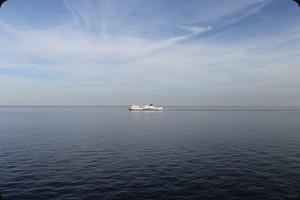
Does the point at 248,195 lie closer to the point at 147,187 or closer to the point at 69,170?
the point at 147,187

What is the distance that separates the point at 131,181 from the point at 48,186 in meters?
9.88

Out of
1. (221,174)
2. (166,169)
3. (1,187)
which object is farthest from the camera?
(166,169)

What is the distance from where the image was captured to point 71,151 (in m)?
43.7

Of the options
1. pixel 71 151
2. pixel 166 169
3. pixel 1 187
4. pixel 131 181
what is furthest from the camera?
pixel 71 151

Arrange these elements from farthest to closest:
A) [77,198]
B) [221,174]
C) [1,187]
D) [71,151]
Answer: [71,151] → [221,174] → [1,187] → [77,198]

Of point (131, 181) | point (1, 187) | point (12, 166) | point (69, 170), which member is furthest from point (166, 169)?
point (12, 166)

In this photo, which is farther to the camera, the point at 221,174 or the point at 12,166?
the point at 12,166

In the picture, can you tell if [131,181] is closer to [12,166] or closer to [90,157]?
[90,157]

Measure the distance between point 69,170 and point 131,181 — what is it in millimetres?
10205

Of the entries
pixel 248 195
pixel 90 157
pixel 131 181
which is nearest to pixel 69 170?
pixel 90 157

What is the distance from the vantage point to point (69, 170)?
103ft

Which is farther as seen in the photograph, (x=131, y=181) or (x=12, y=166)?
(x=12, y=166)

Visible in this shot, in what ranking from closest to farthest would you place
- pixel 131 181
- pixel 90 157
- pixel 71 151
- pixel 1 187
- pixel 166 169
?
pixel 1 187 → pixel 131 181 → pixel 166 169 → pixel 90 157 → pixel 71 151

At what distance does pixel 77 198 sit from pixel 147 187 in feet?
25.8
